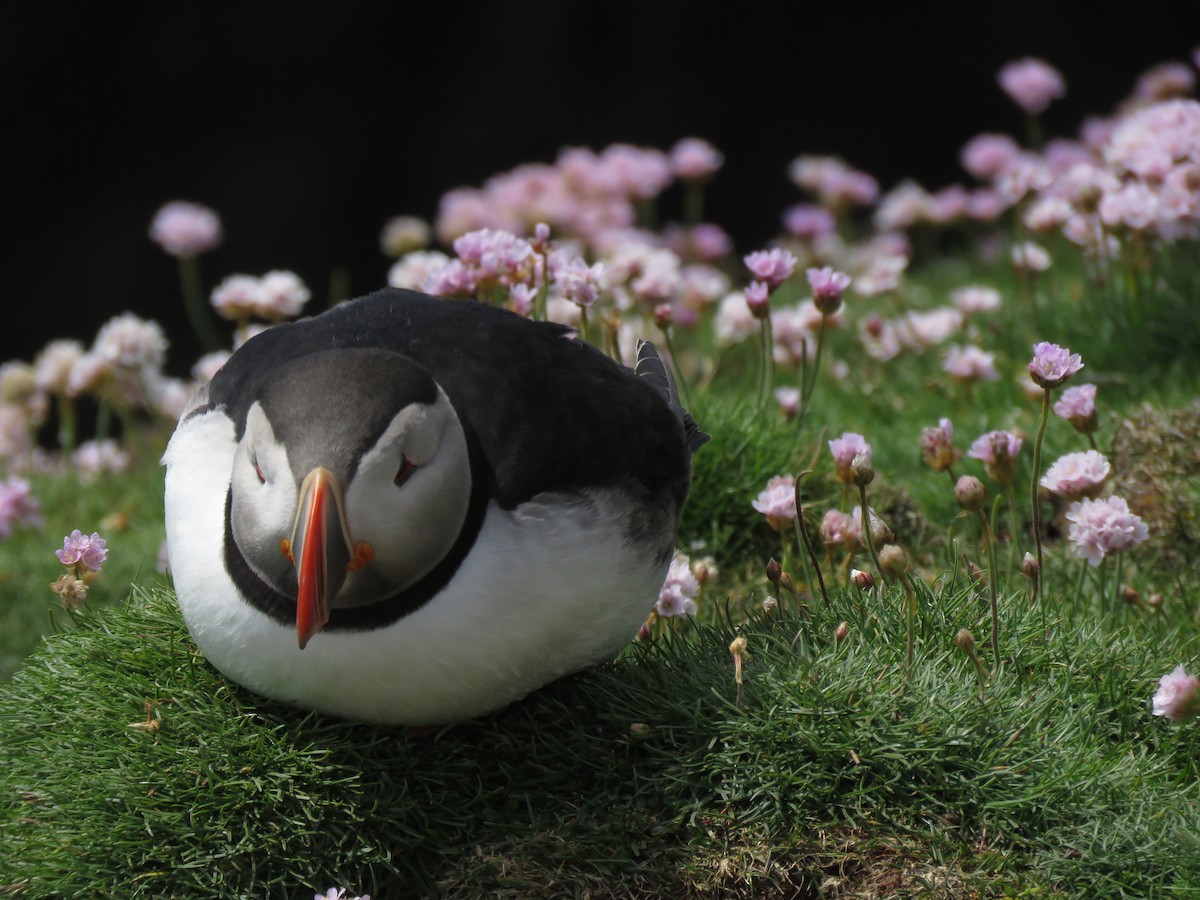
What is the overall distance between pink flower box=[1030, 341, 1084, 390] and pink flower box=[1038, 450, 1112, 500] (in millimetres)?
184

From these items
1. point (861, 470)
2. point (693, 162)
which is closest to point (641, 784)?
point (861, 470)

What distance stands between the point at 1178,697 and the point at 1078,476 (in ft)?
1.85

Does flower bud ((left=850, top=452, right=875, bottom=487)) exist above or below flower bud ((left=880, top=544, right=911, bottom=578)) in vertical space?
above

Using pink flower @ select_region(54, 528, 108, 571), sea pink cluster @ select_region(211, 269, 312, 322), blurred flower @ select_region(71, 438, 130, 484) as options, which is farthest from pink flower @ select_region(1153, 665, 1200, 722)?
blurred flower @ select_region(71, 438, 130, 484)

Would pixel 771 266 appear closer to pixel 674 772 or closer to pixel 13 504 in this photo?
pixel 674 772

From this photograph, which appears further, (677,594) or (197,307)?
(197,307)

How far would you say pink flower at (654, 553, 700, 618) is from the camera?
10.7 feet

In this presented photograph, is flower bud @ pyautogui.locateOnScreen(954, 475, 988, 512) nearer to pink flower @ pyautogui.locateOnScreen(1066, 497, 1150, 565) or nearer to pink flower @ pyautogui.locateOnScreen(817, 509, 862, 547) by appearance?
pink flower @ pyautogui.locateOnScreen(1066, 497, 1150, 565)

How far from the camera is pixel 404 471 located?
2.47 m

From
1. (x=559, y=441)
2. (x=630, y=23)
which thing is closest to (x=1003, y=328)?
(x=559, y=441)

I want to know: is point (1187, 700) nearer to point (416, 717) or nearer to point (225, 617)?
point (416, 717)

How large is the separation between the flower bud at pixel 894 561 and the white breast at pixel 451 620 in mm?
528

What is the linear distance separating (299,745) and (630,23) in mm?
8825

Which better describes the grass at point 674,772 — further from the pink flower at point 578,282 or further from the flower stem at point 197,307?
the flower stem at point 197,307
